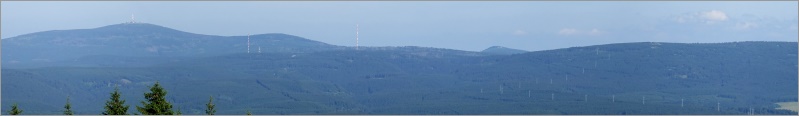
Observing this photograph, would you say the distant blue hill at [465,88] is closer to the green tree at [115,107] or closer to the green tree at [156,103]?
the green tree at [115,107]

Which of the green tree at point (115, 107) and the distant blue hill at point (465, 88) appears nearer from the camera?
the green tree at point (115, 107)

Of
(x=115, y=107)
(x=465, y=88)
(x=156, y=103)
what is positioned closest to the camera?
(x=156, y=103)

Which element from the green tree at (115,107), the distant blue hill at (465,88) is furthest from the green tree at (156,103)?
the distant blue hill at (465,88)

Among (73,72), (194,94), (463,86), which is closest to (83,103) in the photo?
(194,94)

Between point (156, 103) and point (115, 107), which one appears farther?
point (115, 107)

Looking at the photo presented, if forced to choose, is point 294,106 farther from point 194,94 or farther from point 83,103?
point 83,103

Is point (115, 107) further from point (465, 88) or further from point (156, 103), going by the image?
point (465, 88)

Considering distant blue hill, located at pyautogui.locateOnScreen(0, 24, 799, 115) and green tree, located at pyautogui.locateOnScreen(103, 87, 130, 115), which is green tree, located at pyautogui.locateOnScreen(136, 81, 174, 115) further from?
distant blue hill, located at pyautogui.locateOnScreen(0, 24, 799, 115)

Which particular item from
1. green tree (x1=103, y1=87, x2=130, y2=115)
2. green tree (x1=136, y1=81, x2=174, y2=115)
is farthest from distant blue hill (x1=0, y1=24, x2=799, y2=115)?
green tree (x1=136, y1=81, x2=174, y2=115)

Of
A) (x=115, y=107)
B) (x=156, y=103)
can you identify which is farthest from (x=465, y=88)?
(x=156, y=103)

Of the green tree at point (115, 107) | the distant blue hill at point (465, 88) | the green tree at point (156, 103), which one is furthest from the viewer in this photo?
the distant blue hill at point (465, 88)

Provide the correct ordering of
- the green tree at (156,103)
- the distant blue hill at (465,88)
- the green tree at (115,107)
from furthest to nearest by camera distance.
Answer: the distant blue hill at (465,88)
the green tree at (115,107)
the green tree at (156,103)
